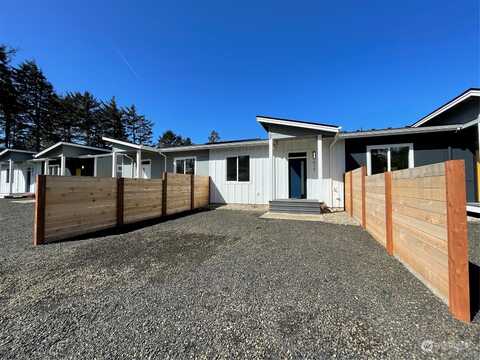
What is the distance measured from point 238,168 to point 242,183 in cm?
84

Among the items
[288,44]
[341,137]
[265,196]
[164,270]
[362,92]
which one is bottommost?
[164,270]

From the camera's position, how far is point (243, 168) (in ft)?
33.4

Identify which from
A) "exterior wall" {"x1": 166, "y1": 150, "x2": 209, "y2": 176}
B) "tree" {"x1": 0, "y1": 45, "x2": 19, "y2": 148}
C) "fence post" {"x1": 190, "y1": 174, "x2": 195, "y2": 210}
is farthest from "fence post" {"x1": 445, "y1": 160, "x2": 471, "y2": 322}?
"tree" {"x1": 0, "y1": 45, "x2": 19, "y2": 148}

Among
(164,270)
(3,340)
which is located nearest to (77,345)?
(3,340)

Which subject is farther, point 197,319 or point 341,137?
point 341,137

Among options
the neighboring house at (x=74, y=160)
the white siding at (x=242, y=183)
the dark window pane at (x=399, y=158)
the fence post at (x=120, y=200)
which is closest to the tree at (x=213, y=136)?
the neighboring house at (x=74, y=160)

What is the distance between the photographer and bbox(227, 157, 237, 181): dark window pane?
34.0ft

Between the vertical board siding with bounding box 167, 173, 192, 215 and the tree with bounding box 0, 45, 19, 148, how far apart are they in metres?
27.3

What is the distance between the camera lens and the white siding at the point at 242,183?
32.4 ft

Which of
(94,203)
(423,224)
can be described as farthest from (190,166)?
(423,224)

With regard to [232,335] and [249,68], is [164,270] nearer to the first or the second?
[232,335]

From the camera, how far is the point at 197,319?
1733 mm

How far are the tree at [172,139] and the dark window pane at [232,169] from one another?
33856 millimetres

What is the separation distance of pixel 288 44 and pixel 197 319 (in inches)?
523
